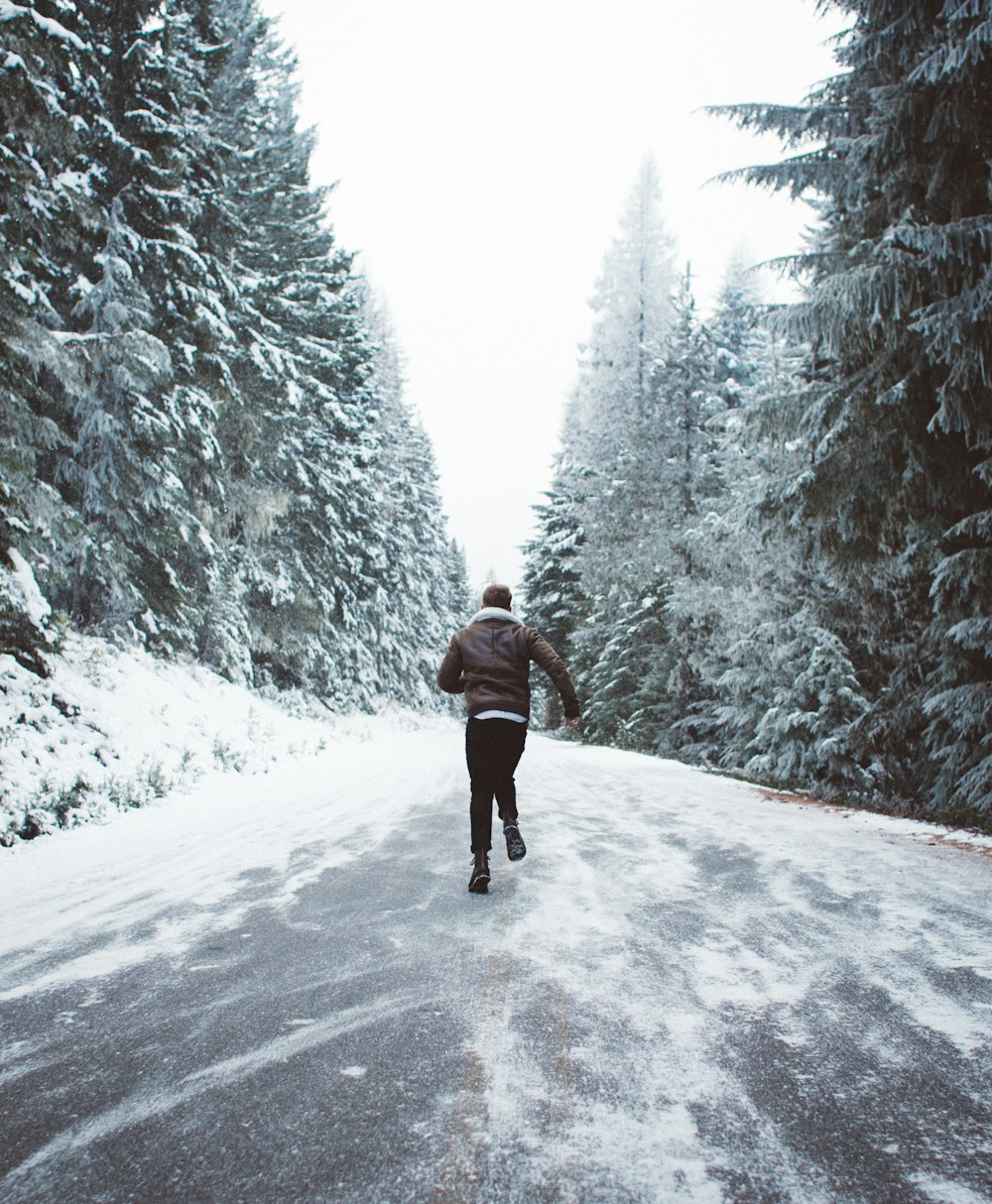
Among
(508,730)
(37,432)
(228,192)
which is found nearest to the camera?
(508,730)

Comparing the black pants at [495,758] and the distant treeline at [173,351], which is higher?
the distant treeline at [173,351]

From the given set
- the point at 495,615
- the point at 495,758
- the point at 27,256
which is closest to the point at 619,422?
the point at 27,256

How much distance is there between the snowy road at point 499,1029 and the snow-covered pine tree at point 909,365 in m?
3.08

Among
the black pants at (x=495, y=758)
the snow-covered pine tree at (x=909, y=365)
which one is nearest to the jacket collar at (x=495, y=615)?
the black pants at (x=495, y=758)

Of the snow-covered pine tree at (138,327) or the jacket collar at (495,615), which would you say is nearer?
the jacket collar at (495,615)

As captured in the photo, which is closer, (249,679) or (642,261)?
(249,679)

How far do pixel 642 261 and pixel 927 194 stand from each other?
2212 cm

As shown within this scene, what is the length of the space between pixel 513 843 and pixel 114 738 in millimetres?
6344

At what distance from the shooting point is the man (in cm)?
489

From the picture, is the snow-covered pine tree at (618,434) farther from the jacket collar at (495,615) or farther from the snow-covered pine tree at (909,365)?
the jacket collar at (495,615)

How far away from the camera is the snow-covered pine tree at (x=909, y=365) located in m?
7.14

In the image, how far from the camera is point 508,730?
499cm

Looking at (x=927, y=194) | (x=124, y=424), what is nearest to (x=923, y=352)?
(x=927, y=194)

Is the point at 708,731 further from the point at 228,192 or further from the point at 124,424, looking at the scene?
the point at 228,192
